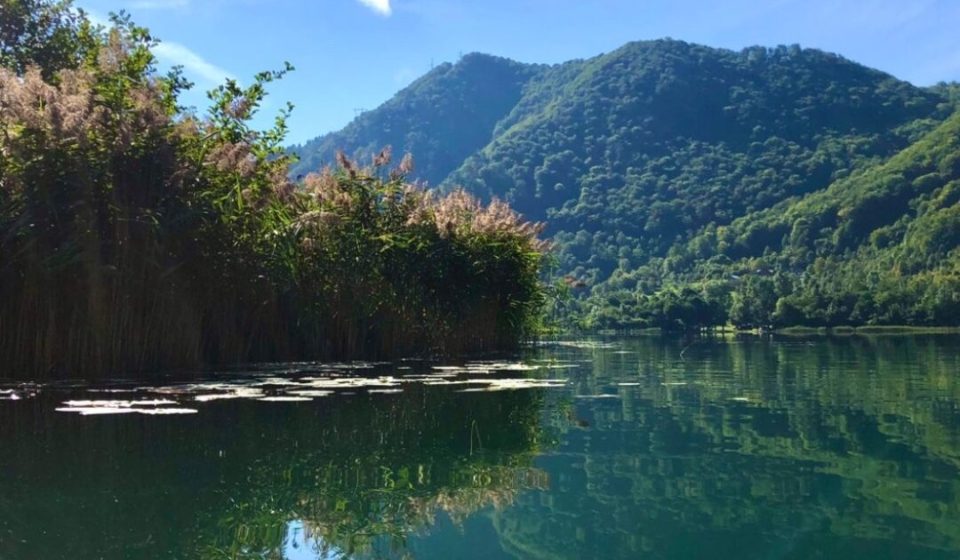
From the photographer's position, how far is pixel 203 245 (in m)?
13.2

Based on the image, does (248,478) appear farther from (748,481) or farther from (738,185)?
(738,185)

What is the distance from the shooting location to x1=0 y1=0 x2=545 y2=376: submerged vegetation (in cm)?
1139

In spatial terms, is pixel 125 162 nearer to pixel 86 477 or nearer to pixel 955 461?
pixel 86 477


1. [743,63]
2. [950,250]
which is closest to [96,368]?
[950,250]

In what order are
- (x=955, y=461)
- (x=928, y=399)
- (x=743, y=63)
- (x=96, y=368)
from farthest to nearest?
(x=743, y=63)
(x=96, y=368)
(x=928, y=399)
(x=955, y=461)

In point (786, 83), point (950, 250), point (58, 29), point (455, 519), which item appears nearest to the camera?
point (455, 519)

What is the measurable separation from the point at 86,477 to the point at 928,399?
30.0 ft

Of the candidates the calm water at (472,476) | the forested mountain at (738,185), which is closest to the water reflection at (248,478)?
the calm water at (472,476)

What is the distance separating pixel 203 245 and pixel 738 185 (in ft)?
432

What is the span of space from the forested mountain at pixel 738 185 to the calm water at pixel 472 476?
197 ft

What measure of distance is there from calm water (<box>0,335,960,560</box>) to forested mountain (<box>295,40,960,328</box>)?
60.1 metres

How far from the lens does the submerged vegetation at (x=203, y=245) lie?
37.4ft

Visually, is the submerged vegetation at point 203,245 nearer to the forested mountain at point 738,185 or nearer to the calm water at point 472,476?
the calm water at point 472,476

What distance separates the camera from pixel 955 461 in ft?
19.4
